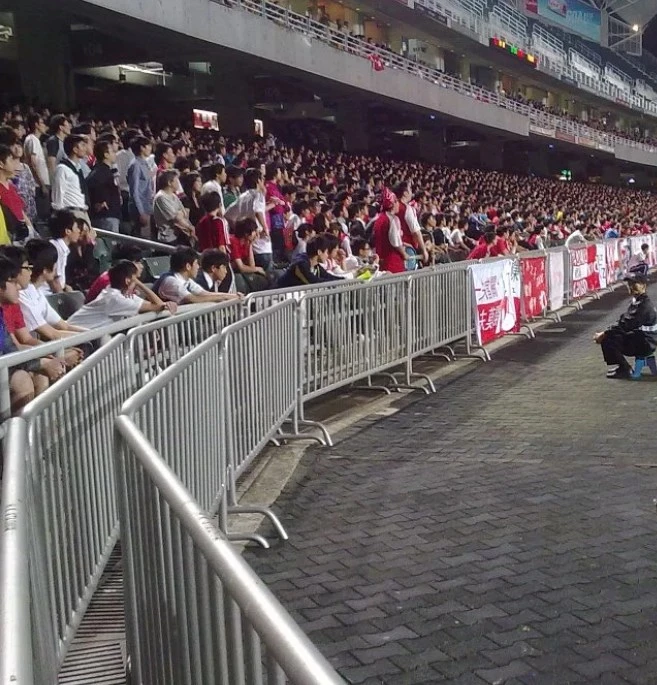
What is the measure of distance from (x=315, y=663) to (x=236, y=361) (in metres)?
4.08

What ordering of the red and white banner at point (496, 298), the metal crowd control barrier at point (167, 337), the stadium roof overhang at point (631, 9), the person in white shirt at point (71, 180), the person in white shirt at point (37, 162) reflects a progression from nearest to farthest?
the metal crowd control barrier at point (167, 337) → the person in white shirt at point (71, 180) → the person in white shirt at point (37, 162) → the red and white banner at point (496, 298) → the stadium roof overhang at point (631, 9)

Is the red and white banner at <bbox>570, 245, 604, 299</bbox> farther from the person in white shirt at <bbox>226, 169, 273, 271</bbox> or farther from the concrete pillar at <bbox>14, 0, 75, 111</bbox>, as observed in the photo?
the concrete pillar at <bbox>14, 0, 75, 111</bbox>

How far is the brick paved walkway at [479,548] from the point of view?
3416mm

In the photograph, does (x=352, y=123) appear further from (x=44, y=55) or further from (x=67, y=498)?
(x=67, y=498)

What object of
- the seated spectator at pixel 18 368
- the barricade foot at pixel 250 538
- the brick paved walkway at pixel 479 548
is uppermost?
the seated spectator at pixel 18 368

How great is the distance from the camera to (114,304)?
623cm

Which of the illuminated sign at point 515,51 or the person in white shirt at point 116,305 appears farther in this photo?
the illuminated sign at point 515,51

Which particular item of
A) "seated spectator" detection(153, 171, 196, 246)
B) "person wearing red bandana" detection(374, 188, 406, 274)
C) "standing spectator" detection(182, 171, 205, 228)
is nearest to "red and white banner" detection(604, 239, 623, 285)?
"person wearing red bandana" detection(374, 188, 406, 274)

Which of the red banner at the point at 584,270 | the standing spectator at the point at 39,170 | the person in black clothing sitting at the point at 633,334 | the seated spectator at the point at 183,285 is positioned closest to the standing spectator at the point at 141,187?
the standing spectator at the point at 39,170

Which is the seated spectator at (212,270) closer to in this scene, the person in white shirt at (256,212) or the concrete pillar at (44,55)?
the person in white shirt at (256,212)

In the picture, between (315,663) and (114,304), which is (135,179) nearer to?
(114,304)

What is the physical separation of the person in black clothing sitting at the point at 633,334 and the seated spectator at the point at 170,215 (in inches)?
192

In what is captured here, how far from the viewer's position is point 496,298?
11648 millimetres

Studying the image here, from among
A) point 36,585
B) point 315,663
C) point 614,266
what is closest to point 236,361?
point 36,585
